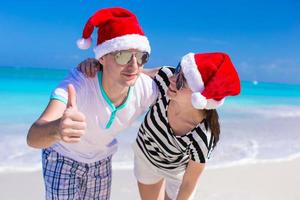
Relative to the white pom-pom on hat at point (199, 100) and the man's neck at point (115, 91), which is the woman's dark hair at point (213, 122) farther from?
the man's neck at point (115, 91)

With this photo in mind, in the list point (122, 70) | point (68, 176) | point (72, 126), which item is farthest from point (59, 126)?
point (68, 176)

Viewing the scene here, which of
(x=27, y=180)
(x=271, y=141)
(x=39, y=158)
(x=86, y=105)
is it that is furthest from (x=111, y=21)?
(x=271, y=141)

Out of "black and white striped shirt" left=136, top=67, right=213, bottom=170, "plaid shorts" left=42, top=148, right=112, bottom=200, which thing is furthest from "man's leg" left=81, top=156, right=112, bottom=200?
"black and white striped shirt" left=136, top=67, right=213, bottom=170

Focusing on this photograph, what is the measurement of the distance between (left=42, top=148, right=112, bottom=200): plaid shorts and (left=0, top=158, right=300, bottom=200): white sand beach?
1344mm

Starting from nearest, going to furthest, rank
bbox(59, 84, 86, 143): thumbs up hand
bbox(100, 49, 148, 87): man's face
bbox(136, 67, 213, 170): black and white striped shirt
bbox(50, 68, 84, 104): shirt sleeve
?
bbox(59, 84, 86, 143): thumbs up hand, bbox(50, 68, 84, 104): shirt sleeve, bbox(100, 49, 148, 87): man's face, bbox(136, 67, 213, 170): black and white striped shirt

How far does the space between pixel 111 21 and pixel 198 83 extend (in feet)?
2.38

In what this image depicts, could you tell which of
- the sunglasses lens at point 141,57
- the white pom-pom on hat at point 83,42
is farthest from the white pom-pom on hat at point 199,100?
the white pom-pom on hat at point 83,42

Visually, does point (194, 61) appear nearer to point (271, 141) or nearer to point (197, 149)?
point (197, 149)

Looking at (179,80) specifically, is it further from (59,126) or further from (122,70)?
(59,126)

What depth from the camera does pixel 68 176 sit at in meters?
2.96

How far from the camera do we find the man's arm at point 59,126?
1859 mm

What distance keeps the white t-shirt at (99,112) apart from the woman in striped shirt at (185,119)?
0.17 metres

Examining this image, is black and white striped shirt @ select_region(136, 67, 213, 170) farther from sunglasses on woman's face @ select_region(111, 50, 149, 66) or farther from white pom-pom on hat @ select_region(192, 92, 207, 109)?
sunglasses on woman's face @ select_region(111, 50, 149, 66)

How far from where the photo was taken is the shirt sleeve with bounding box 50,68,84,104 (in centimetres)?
253
